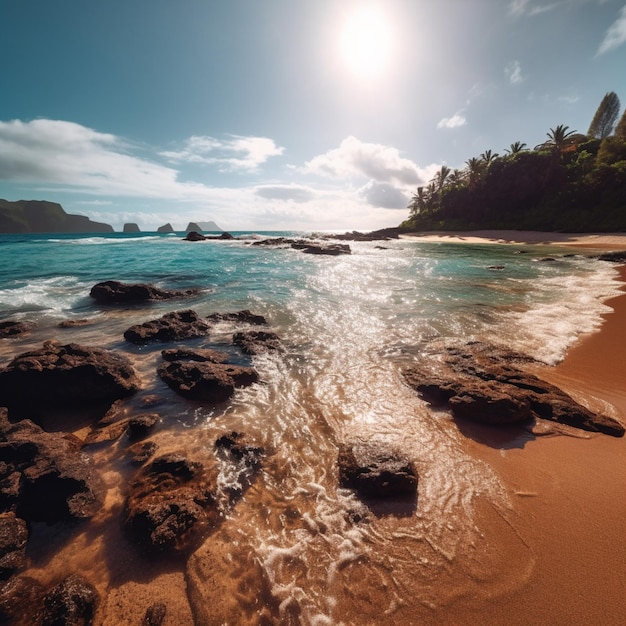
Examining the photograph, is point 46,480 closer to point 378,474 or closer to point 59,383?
point 59,383

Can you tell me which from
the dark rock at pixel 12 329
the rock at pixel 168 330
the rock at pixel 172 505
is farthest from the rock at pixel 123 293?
the rock at pixel 172 505

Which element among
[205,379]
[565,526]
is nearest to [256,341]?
[205,379]

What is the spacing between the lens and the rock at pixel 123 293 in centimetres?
1498

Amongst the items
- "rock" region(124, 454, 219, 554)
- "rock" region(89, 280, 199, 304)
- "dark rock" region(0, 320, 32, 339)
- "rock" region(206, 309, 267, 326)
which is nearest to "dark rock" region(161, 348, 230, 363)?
"rock" region(206, 309, 267, 326)

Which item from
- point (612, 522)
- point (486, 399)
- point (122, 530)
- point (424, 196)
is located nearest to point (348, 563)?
point (122, 530)

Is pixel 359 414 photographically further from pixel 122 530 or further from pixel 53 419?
pixel 53 419

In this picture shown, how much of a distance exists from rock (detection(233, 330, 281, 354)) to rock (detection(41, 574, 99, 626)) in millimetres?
6186

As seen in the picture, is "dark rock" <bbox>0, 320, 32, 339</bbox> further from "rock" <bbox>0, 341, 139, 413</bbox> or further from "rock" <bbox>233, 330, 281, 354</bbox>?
"rock" <bbox>233, 330, 281, 354</bbox>

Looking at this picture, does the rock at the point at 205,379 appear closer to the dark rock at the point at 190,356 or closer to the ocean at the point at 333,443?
the ocean at the point at 333,443

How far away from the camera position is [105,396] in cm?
652

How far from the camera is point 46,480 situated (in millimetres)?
4172

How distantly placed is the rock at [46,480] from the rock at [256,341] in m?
4.82

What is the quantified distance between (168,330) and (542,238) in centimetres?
6621

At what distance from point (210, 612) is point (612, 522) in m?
4.97
